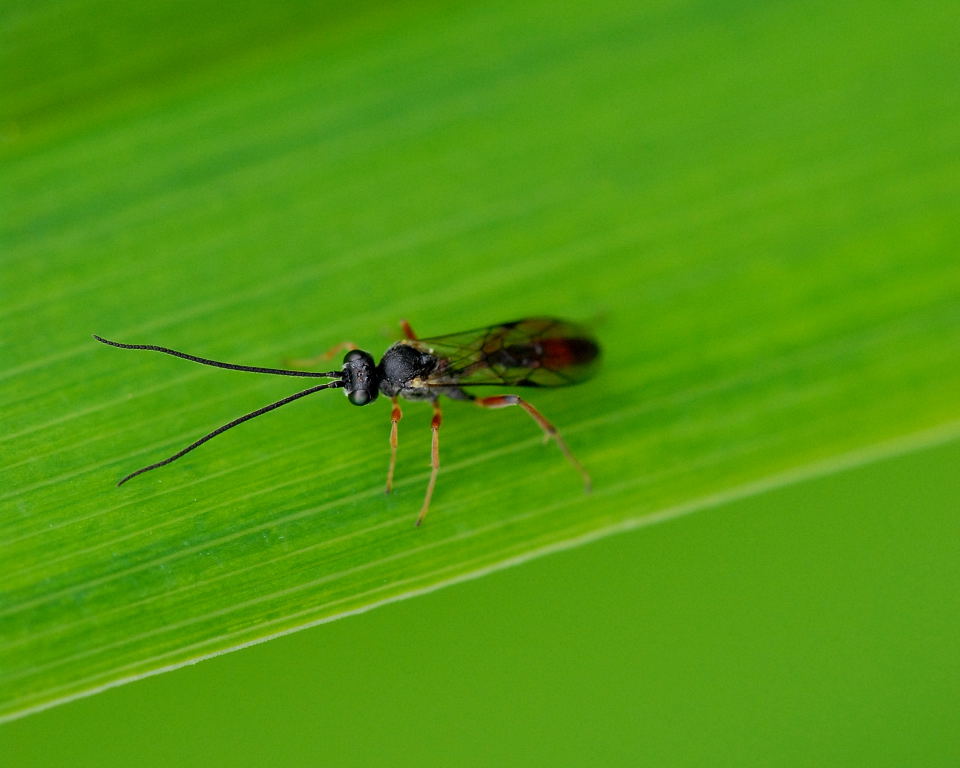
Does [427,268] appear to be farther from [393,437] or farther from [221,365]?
[221,365]

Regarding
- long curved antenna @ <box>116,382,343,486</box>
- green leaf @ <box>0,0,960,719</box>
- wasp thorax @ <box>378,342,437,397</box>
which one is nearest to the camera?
long curved antenna @ <box>116,382,343,486</box>

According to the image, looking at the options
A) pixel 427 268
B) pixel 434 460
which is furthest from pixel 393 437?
pixel 427 268

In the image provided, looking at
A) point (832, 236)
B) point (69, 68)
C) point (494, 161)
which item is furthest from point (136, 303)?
point (832, 236)

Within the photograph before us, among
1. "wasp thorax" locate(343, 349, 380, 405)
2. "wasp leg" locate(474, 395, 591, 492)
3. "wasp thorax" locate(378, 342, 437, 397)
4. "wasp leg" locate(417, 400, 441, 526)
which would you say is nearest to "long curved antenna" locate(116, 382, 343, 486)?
"wasp thorax" locate(343, 349, 380, 405)

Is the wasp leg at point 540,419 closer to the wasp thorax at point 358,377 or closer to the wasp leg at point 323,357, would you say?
the wasp thorax at point 358,377

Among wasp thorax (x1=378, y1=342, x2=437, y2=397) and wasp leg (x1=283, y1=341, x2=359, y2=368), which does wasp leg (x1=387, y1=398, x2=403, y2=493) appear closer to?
wasp thorax (x1=378, y1=342, x2=437, y2=397)

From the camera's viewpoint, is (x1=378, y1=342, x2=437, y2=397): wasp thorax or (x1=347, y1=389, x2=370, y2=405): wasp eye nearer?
(x1=347, y1=389, x2=370, y2=405): wasp eye
